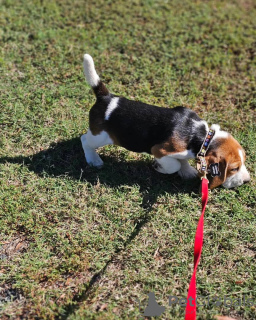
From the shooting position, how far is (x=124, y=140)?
476cm

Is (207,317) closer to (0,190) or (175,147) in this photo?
(175,147)

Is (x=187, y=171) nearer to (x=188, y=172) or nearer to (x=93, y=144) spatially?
(x=188, y=172)

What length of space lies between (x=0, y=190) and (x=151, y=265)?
2109mm

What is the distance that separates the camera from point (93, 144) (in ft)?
16.3

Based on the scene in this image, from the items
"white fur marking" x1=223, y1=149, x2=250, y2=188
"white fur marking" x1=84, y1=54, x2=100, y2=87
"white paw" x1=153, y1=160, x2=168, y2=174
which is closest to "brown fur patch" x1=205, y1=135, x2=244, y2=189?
"white fur marking" x1=223, y1=149, x2=250, y2=188

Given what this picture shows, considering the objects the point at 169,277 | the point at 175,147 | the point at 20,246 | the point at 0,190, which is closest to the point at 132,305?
the point at 169,277

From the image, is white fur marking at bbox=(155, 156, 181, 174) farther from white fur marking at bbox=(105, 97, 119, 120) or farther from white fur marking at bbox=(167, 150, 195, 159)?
white fur marking at bbox=(105, 97, 119, 120)

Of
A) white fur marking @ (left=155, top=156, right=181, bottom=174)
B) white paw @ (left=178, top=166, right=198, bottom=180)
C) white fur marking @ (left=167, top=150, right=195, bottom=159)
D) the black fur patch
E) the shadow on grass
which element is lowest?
the shadow on grass

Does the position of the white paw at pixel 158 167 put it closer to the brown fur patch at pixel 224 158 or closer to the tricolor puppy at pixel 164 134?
the tricolor puppy at pixel 164 134

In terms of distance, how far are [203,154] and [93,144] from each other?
4.64ft

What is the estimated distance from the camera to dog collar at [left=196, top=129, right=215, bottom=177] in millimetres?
4414

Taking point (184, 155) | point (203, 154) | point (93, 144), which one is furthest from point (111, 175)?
point (203, 154)

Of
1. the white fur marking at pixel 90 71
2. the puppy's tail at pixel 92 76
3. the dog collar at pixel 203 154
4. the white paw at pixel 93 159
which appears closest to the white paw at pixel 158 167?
the dog collar at pixel 203 154

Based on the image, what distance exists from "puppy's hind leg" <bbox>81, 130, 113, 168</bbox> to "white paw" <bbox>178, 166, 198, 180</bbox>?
1002mm
